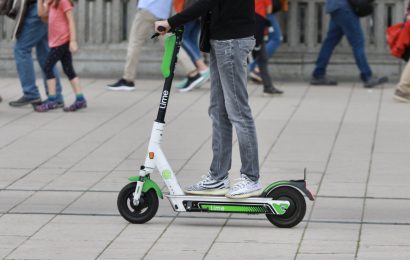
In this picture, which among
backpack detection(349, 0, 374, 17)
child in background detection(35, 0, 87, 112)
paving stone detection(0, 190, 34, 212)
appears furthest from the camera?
backpack detection(349, 0, 374, 17)

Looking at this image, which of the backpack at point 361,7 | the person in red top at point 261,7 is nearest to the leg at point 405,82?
the backpack at point 361,7

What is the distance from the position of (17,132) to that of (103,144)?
1092 mm

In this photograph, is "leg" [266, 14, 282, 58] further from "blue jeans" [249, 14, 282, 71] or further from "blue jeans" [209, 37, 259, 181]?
"blue jeans" [209, 37, 259, 181]

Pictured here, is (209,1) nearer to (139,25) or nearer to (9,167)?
(9,167)

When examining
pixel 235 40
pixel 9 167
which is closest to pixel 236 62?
pixel 235 40

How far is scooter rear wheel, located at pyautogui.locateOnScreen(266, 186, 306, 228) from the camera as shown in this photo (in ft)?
24.8

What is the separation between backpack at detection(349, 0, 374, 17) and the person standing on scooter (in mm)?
7063

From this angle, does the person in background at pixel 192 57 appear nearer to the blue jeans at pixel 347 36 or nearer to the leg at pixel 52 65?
the blue jeans at pixel 347 36

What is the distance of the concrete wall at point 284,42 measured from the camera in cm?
1559

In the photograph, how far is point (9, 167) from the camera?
32.3 ft

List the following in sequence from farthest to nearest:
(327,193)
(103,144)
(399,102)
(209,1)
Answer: (399,102) → (103,144) → (327,193) → (209,1)

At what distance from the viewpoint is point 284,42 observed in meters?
15.9

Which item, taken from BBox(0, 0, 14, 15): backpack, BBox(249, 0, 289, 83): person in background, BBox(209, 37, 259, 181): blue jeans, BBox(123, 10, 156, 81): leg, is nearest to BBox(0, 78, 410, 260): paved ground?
BBox(249, 0, 289, 83): person in background

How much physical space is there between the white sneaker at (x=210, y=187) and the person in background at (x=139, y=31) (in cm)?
634
